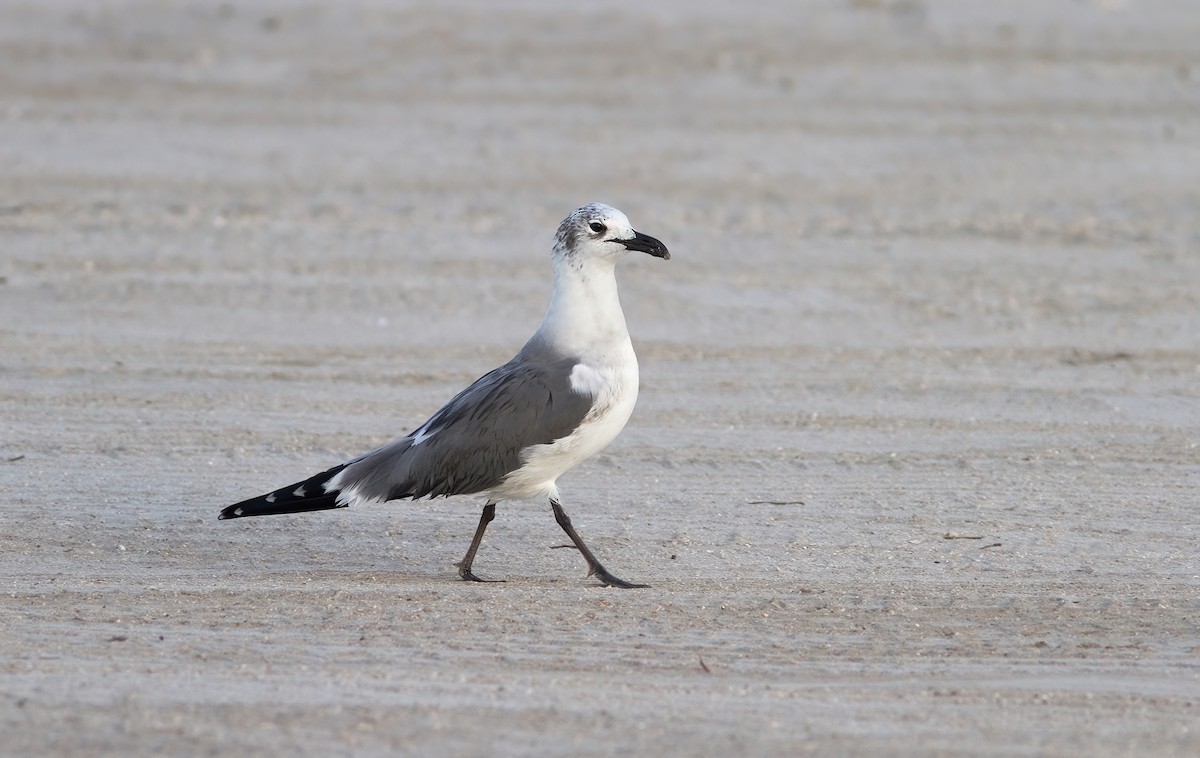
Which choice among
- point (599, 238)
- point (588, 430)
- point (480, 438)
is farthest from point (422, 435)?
point (599, 238)

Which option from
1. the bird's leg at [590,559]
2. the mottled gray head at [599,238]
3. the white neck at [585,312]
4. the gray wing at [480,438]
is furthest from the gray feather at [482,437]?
the mottled gray head at [599,238]

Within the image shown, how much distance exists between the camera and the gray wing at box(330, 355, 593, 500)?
21.1 ft

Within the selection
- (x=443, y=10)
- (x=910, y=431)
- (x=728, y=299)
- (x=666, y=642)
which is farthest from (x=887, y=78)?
(x=666, y=642)

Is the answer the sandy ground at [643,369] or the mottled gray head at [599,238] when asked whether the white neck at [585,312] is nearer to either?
the mottled gray head at [599,238]

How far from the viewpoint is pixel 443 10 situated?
19.1 meters

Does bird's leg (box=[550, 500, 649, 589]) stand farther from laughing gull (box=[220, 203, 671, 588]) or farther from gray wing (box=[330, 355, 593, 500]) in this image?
gray wing (box=[330, 355, 593, 500])

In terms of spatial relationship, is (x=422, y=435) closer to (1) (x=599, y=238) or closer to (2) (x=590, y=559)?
(2) (x=590, y=559)

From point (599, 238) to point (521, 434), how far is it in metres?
0.89

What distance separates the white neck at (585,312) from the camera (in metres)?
6.64

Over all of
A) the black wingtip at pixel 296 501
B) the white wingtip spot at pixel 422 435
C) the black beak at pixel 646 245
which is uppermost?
the black beak at pixel 646 245

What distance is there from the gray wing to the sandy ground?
0.37m

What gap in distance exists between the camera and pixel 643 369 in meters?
9.53

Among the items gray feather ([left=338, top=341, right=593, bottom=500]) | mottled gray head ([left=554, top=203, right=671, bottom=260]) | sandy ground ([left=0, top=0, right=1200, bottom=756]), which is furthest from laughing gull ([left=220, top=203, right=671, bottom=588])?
sandy ground ([left=0, top=0, right=1200, bottom=756])

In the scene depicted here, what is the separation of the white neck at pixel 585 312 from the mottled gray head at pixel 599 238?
0.04 metres
